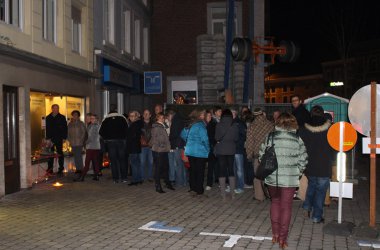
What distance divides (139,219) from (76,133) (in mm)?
5889

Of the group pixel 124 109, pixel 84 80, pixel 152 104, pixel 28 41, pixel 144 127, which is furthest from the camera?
pixel 152 104

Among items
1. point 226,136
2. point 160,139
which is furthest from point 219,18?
point 226,136

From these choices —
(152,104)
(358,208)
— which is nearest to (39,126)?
(358,208)

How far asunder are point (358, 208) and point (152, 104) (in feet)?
59.1

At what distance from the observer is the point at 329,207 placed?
971cm

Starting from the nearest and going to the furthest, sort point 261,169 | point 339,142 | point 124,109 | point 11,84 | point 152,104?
point 261,169
point 339,142
point 11,84
point 124,109
point 152,104

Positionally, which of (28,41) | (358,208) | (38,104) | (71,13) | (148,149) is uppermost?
(71,13)

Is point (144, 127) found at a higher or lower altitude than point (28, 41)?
lower

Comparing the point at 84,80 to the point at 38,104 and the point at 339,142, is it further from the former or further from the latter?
the point at 339,142

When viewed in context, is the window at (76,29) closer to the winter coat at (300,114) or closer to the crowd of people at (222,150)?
the crowd of people at (222,150)

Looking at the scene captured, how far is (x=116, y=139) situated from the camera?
42.9 ft

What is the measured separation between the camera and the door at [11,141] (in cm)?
1113

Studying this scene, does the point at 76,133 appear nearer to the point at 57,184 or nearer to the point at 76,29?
the point at 57,184

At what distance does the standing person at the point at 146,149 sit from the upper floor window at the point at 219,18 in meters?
14.1
